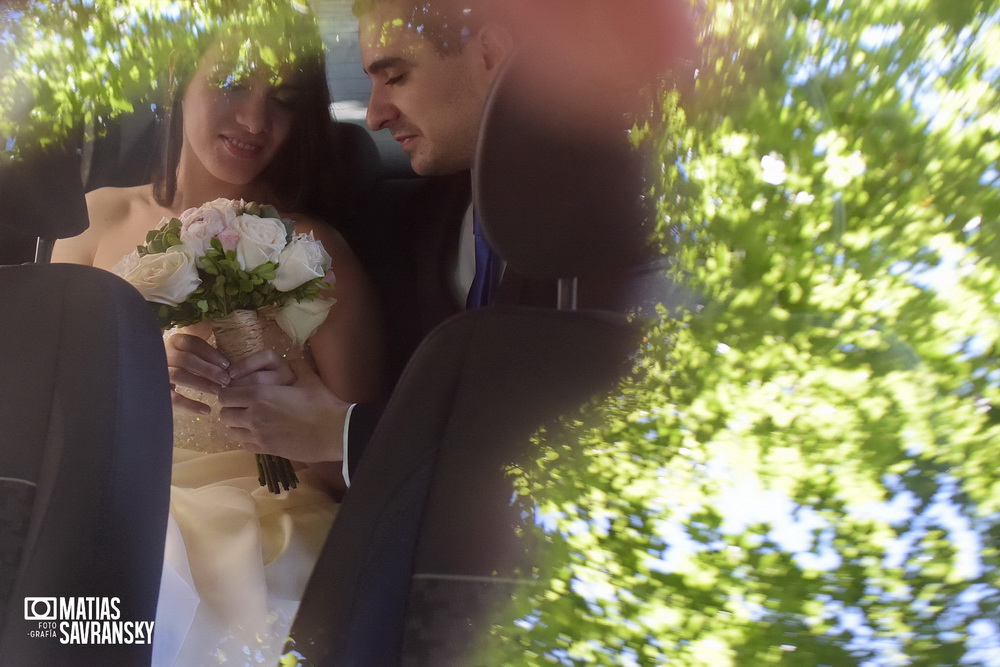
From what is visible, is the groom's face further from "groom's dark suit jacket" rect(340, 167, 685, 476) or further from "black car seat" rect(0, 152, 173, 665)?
"black car seat" rect(0, 152, 173, 665)

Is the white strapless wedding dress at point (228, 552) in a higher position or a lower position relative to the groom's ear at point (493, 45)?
lower

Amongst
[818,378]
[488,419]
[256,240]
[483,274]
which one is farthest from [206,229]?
[818,378]

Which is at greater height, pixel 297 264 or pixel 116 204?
pixel 116 204

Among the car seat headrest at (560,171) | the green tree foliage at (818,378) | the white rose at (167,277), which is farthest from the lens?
the white rose at (167,277)

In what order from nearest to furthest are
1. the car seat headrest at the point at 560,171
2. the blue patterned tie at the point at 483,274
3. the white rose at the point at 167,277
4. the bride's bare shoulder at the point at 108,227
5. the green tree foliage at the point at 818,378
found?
A: the green tree foliage at the point at 818,378
the car seat headrest at the point at 560,171
the blue patterned tie at the point at 483,274
the white rose at the point at 167,277
the bride's bare shoulder at the point at 108,227

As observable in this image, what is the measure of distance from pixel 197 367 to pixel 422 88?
0.55 meters

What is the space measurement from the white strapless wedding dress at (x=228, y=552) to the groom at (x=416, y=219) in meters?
0.06

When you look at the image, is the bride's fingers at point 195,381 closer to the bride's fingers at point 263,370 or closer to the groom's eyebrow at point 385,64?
the bride's fingers at point 263,370

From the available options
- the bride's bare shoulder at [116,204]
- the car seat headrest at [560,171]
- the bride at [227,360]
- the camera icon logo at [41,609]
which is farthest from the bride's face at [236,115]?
the camera icon logo at [41,609]

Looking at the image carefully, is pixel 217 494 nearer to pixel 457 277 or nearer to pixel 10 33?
pixel 457 277

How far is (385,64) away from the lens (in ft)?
4.40

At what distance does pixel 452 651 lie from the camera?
1154 mm

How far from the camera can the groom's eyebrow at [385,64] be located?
132 cm

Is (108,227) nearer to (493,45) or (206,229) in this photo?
(206,229)
